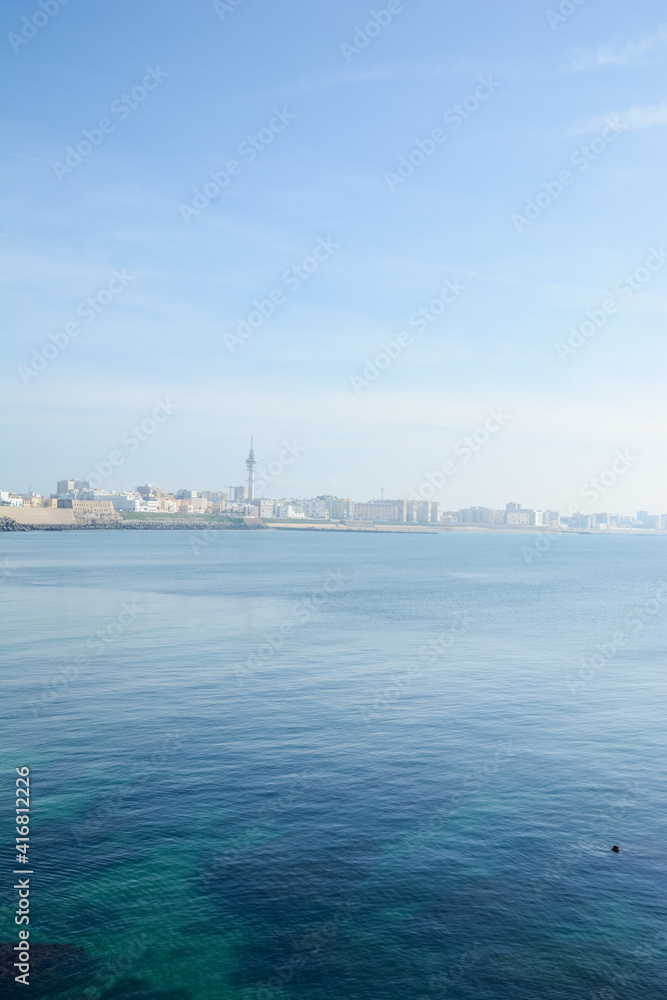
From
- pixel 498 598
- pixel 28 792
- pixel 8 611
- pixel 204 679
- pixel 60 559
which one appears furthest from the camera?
pixel 60 559

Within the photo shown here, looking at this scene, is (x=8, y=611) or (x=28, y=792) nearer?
(x=28, y=792)

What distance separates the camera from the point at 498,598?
279ft

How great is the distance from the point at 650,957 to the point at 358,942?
5861mm

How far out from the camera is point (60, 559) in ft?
421

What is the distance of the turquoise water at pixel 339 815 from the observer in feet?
49.7

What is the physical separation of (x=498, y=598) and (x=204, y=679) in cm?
5225

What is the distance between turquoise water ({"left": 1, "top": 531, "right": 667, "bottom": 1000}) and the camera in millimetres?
15156

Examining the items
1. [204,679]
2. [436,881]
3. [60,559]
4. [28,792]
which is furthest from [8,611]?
[60,559]

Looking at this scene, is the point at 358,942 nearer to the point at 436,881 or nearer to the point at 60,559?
the point at 436,881

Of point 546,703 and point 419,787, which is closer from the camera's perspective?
point 419,787

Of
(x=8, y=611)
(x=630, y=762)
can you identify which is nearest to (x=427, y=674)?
(x=630, y=762)

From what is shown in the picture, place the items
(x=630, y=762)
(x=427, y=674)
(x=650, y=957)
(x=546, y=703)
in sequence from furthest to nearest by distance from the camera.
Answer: (x=427, y=674) < (x=546, y=703) < (x=630, y=762) < (x=650, y=957)

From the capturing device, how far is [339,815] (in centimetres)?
2212

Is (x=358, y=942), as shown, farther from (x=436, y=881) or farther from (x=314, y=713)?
(x=314, y=713)
